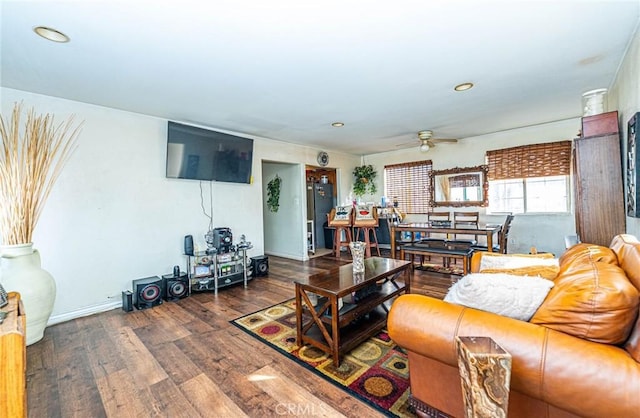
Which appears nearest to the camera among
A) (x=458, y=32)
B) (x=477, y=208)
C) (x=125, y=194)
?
(x=458, y=32)

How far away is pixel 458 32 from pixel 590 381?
6.79 ft

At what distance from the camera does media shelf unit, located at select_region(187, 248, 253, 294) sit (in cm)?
371

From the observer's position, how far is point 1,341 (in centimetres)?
103

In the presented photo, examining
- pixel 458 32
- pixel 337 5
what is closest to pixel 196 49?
pixel 337 5

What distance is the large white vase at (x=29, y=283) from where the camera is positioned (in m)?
2.33

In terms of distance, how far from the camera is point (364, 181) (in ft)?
22.2

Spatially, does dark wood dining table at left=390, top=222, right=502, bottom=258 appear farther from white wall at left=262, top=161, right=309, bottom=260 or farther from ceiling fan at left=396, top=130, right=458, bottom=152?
white wall at left=262, top=161, right=309, bottom=260

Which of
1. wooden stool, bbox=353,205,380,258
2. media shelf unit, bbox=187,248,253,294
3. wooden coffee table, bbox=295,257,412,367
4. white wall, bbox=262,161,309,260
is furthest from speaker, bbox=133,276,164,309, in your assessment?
wooden stool, bbox=353,205,380,258

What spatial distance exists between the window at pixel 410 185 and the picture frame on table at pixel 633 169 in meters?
3.77

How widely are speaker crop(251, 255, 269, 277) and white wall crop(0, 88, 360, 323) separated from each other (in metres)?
0.80

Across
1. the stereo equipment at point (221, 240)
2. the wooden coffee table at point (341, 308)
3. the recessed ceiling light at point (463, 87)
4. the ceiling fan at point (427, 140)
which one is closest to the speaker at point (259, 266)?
the stereo equipment at point (221, 240)

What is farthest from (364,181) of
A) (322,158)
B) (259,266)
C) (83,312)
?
(83,312)

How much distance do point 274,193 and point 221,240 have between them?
2.31 metres

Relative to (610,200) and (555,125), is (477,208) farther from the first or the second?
(610,200)
